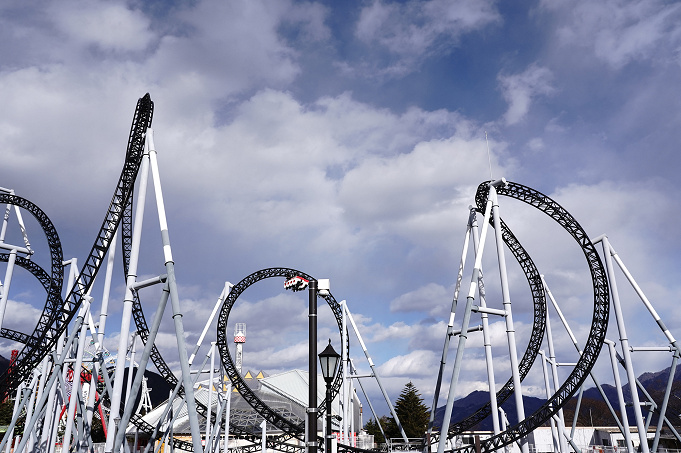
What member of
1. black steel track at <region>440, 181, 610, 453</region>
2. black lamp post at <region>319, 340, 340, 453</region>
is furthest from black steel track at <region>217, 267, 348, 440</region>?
black lamp post at <region>319, 340, 340, 453</region>

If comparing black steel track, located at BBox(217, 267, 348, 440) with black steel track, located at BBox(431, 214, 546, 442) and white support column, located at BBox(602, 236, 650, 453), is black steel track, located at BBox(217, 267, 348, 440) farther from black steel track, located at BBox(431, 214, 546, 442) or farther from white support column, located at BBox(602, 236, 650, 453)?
white support column, located at BBox(602, 236, 650, 453)

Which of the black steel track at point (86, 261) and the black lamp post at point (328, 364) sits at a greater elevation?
the black steel track at point (86, 261)

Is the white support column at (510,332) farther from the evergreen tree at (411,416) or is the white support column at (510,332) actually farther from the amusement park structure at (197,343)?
the evergreen tree at (411,416)

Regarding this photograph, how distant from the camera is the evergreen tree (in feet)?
157

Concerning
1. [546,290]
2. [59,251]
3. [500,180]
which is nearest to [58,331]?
[59,251]

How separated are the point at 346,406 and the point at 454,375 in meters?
9.76

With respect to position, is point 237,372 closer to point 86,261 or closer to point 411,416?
point 86,261

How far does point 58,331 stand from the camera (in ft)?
69.4

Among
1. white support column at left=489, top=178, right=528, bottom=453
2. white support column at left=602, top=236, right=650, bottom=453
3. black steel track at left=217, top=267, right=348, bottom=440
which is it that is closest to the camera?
white support column at left=489, top=178, right=528, bottom=453

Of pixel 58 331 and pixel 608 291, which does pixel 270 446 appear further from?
pixel 608 291

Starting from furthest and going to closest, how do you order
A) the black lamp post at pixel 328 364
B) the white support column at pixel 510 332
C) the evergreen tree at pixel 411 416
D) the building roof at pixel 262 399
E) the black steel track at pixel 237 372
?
the evergreen tree at pixel 411 416
the building roof at pixel 262 399
the black steel track at pixel 237 372
the white support column at pixel 510 332
the black lamp post at pixel 328 364

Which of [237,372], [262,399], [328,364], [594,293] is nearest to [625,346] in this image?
[594,293]

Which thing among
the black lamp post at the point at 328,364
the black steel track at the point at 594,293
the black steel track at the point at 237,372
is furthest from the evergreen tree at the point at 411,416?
the black lamp post at the point at 328,364

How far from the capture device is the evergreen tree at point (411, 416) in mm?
47750
